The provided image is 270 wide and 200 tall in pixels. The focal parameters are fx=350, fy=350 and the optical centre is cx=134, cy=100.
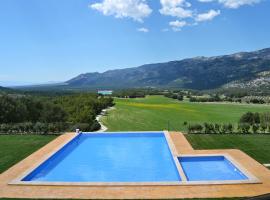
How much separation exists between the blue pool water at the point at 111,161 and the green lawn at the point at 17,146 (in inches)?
50.4

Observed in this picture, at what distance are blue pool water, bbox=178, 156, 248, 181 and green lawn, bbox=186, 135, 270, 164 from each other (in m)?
1.54

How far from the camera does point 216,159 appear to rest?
47.5ft

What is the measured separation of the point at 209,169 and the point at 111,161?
433 cm

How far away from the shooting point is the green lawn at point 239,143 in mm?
15094

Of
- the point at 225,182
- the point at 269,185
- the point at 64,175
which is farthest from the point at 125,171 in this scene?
the point at 269,185

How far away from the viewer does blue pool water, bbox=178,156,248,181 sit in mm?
12068

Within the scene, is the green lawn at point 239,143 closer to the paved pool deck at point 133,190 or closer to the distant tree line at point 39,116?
the paved pool deck at point 133,190

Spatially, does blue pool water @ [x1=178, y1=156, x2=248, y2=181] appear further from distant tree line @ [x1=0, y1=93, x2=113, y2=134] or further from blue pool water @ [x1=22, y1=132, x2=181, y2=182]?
distant tree line @ [x1=0, y1=93, x2=113, y2=134]

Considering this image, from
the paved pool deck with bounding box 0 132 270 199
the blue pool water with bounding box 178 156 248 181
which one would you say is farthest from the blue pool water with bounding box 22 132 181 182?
the paved pool deck with bounding box 0 132 270 199

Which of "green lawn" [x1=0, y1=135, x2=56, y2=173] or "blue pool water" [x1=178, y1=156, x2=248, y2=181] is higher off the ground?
"green lawn" [x1=0, y1=135, x2=56, y2=173]

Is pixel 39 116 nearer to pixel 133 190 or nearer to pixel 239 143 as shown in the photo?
pixel 239 143

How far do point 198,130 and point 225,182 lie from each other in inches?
415

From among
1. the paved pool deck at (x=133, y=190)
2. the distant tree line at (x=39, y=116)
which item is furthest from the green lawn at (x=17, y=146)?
the paved pool deck at (x=133, y=190)

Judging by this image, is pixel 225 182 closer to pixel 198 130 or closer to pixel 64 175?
pixel 64 175
